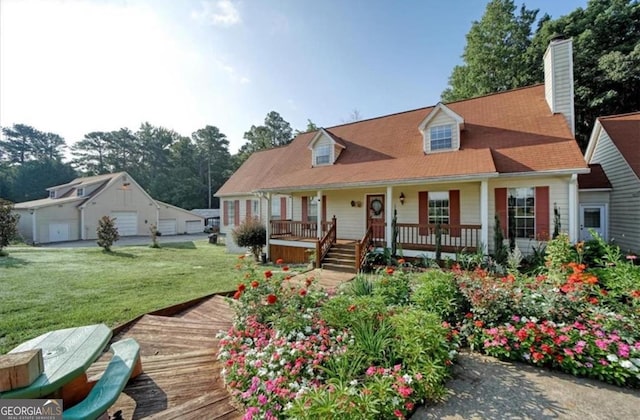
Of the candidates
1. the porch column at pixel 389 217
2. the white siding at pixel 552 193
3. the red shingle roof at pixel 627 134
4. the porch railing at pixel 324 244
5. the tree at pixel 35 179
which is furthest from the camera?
the tree at pixel 35 179

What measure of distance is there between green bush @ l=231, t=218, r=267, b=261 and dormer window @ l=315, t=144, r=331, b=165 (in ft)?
14.7

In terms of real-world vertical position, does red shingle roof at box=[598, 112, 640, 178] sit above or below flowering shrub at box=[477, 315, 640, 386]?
above

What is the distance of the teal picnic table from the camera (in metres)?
1.89

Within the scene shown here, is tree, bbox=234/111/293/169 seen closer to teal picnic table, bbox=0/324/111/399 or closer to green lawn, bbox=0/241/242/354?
green lawn, bbox=0/241/242/354

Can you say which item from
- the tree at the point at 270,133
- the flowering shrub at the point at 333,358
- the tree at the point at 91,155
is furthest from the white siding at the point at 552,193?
the tree at the point at 91,155

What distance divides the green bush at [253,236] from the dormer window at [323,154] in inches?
177

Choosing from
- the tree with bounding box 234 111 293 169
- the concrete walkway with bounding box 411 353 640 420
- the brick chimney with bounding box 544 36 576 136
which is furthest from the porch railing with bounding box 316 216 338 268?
the tree with bounding box 234 111 293 169

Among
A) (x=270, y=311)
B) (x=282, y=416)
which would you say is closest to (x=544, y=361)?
(x=282, y=416)

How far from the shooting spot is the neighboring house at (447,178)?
28.2ft

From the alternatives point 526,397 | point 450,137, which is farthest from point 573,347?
point 450,137

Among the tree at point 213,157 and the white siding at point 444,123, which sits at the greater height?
the tree at point 213,157

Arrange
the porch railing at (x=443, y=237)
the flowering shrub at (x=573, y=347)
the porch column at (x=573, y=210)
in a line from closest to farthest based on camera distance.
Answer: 1. the flowering shrub at (x=573, y=347)
2. the porch column at (x=573, y=210)
3. the porch railing at (x=443, y=237)

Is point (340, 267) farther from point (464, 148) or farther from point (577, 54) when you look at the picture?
point (577, 54)

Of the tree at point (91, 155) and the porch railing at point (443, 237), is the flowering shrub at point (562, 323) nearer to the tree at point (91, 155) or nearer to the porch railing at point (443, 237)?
the porch railing at point (443, 237)
